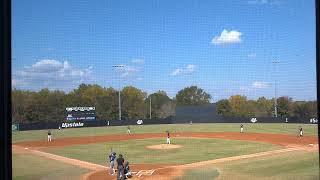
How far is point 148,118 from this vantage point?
13.1 m

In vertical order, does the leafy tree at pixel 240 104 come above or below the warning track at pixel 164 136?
above

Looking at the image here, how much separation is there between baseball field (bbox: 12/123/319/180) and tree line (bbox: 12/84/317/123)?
13.5 inches

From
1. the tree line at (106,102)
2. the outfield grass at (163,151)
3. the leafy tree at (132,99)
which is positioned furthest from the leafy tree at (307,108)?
the leafy tree at (132,99)

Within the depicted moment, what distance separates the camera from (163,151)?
1084cm

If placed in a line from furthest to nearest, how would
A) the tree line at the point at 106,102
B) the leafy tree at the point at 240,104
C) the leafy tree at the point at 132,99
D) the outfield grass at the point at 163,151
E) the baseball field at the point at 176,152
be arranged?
1. the leafy tree at the point at 240,104
2. the outfield grass at the point at 163,151
3. the leafy tree at the point at 132,99
4. the baseball field at the point at 176,152
5. the tree line at the point at 106,102

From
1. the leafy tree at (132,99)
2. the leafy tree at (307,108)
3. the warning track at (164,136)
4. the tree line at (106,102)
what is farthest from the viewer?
the warning track at (164,136)

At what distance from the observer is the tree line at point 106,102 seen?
14.7 ft

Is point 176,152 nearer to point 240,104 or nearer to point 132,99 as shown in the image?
point 132,99

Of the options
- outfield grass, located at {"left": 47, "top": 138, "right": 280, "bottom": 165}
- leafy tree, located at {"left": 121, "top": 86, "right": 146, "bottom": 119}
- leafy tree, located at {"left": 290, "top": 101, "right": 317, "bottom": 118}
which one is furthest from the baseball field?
leafy tree, located at {"left": 121, "top": 86, "right": 146, "bottom": 119}

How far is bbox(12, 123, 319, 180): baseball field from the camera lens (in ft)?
15.6

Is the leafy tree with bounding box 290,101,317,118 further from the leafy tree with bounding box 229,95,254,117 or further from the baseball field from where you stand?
the leafy tree with bounding box 229,95,254,117

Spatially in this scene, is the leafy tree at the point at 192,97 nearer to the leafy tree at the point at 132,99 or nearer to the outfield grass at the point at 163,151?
the leafy tree at the point at 132,99

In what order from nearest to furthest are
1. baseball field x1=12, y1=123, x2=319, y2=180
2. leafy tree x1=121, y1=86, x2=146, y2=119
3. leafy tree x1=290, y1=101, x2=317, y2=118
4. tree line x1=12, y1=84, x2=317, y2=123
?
leafy tree x1=290, y1=101, x2=317, y2=118 < tree line x1=12, y1=84, x2=317, y2=123 < baseball field x1=12, y1=123, x2=319, y2=180 < leafy tree x1=121, y1=86, x2=146, y2=119
